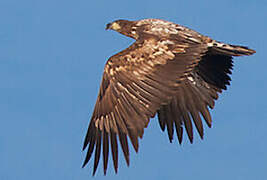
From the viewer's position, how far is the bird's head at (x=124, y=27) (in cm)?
1698

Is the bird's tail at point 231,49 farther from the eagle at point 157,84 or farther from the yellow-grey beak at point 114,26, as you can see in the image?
the yellow-grey beak at point 114,26

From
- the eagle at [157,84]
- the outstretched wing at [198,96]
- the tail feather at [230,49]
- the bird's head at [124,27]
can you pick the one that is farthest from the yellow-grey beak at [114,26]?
the tail feather at [230,49]

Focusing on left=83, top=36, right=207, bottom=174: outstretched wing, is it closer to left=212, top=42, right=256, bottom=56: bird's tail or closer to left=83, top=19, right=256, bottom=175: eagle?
left=83, top=19, right=256, bottom=175: eagle

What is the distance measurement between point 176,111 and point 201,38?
74.5 inches

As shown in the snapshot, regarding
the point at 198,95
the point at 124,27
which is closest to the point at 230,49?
the point at 198,95

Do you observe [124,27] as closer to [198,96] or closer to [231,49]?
[198,96]

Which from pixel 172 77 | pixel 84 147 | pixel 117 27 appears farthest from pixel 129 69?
pixel 117 27

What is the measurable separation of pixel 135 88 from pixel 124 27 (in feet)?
12.3

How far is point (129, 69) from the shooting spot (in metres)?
14.5

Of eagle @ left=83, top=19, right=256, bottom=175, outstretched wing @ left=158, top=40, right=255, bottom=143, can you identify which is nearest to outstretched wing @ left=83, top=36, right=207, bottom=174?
eagle @ left=83, top=19, right=256, bottom=175

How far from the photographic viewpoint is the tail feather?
606 inches

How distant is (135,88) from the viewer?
46.4 ft

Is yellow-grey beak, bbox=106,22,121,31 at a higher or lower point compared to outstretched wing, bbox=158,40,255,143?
higher

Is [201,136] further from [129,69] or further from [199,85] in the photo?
[129,69]
